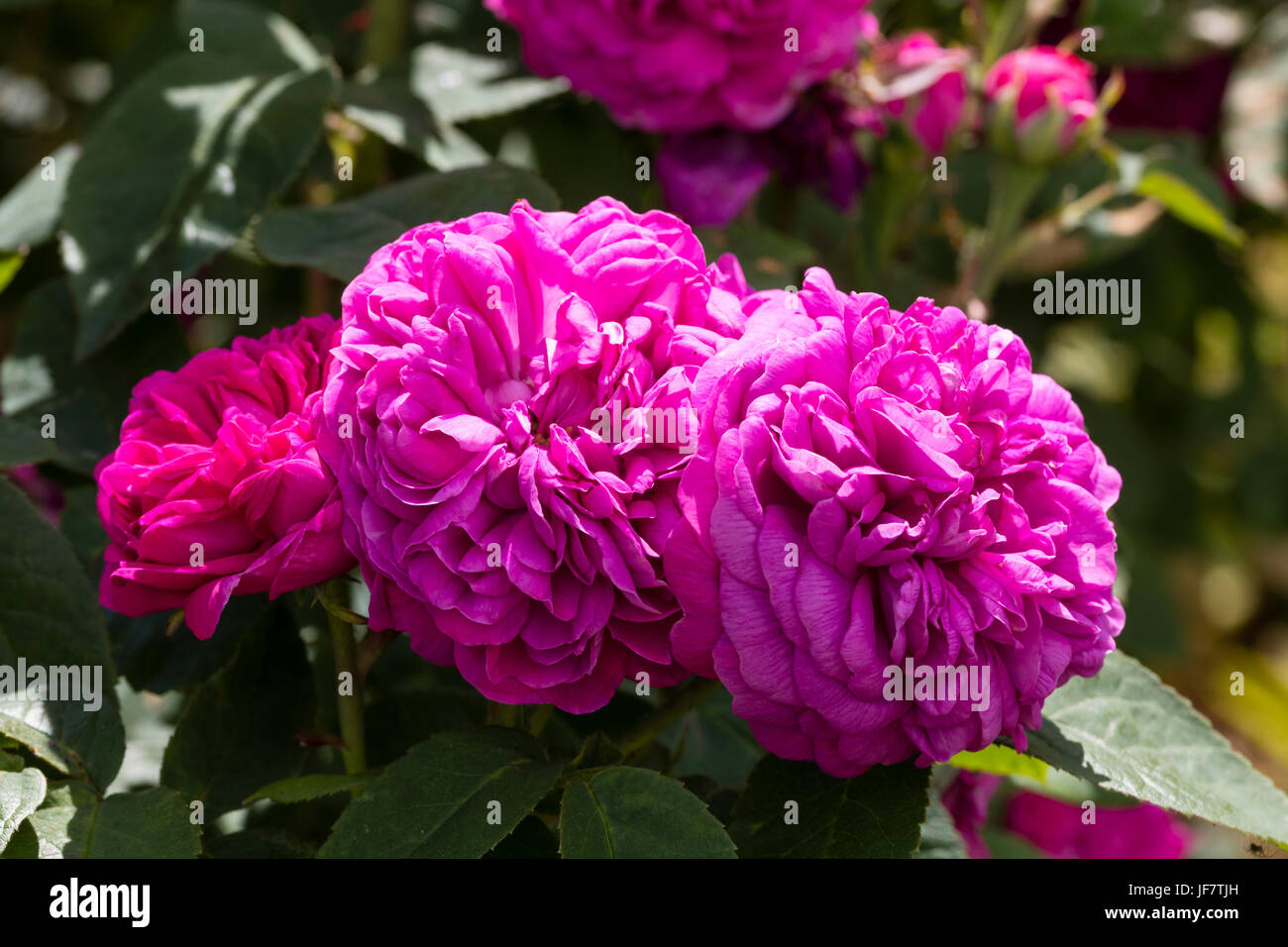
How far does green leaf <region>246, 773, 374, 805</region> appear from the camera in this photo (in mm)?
705

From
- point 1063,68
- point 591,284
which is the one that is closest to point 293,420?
point 591,284

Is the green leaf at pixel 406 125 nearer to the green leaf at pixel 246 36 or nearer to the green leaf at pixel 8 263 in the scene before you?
the green leaf at pixel 246 36

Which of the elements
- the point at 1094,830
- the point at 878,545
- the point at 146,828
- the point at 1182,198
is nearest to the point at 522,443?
the point at 878,545

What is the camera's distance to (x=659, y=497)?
25.7 inches

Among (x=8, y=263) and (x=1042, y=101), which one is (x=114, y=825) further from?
(x=1042, y=101)

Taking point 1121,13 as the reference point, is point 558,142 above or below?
below

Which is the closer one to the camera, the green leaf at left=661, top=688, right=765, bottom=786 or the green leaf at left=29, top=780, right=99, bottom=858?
the green leaf at left=29, top=780, right=99, bottom=858

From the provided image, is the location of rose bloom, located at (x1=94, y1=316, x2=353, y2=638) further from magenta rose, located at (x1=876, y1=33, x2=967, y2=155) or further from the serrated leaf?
magenta rose, located at (x1=876, y1=33, x2=967, y2=155)

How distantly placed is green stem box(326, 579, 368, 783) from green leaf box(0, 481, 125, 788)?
134 millimetres

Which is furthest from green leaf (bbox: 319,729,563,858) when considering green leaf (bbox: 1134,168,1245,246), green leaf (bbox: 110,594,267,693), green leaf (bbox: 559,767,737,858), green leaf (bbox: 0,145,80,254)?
green leaf (bbox: 1134,168,1245,246)

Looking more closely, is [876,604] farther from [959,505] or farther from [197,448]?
[197,448]
